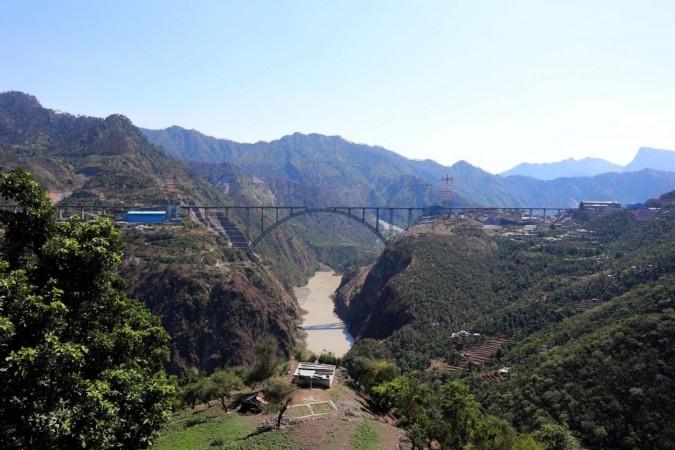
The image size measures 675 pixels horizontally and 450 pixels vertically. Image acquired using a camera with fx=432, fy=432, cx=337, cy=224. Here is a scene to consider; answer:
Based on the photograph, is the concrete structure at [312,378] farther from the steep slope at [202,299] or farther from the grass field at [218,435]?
the steep slope at [202,299]

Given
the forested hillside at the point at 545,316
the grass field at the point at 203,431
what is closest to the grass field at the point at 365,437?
the grass field at the point at 203,431

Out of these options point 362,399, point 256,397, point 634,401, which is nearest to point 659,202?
point 634,401

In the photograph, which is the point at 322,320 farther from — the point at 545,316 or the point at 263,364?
the point at 263,364

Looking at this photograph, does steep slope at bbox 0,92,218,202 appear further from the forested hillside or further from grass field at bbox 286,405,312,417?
grass field at bbox 286,405,312,417

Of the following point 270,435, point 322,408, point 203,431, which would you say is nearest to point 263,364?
point 322,408

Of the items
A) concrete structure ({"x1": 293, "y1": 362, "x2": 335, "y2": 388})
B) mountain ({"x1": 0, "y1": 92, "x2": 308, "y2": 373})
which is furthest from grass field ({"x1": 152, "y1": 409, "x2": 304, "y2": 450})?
mountain ({"x1": 0, "y1": 92, "x2": 308, "y2": 373})

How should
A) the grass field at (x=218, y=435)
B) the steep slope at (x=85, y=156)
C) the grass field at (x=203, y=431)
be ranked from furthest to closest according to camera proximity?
1. the steep slope at (x=85, y=156)
2. the grass field at (x=203, y=431)
3. the grass field at (x=218, y=435)

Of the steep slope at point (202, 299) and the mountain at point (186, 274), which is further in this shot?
the mountain at point (186, 274)
